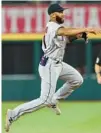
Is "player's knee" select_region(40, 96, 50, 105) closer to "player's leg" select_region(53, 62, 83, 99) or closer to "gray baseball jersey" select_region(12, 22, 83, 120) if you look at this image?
"gray baseball jersey" select_region(12, 22, 83, 120)

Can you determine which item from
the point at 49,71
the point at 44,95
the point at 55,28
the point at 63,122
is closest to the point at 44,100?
the point at 44,95

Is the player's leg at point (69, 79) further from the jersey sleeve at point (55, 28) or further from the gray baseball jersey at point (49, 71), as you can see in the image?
the jersey sleeve at point (55, 28)

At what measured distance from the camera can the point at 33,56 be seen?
884 inches

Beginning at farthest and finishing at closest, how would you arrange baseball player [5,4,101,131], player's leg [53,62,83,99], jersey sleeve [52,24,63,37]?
1. player's leg [53,62,83,99]
2. baseball player [5,4,101,131]
3. jersey sleeve [52,24,63,37]

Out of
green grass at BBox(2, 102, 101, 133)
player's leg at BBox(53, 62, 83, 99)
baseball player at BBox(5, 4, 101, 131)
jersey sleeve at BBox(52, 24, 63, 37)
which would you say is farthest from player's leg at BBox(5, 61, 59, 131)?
green grass at BBox(2, 102, 101, 133)

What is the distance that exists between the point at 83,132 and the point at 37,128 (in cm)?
106

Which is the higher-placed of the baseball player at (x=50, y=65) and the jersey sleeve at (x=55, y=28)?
the jersey sleeve at (x=55, y=28)

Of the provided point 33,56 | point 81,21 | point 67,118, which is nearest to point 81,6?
point 81,21

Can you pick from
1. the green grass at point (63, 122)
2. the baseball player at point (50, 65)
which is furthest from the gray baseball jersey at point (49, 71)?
the green grass at point (63, 122)

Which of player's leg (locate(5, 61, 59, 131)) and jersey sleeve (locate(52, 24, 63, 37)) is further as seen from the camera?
player's leg (locate(5, 61, 59, 131))

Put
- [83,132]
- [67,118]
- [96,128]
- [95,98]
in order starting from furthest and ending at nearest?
[95,98]
[67,118]
[96,128]
[83,132]

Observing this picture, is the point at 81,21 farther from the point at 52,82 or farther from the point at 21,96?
the point at 52,82

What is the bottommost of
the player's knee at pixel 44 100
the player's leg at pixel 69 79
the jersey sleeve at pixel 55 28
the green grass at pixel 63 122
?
the green grass at pixel 63 122

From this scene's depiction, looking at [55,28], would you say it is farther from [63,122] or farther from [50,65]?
[63,122]
